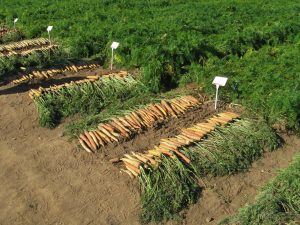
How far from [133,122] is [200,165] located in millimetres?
1773

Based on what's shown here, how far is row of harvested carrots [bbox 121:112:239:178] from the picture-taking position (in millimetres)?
6371

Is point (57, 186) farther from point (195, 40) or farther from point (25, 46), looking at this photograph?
point (25, 46)

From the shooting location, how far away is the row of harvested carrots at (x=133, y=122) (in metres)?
7.21

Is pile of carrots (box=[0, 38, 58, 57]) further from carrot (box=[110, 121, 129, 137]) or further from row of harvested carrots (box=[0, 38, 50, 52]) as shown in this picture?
carrot (box=[110, 121, 129, 137])

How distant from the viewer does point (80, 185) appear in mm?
6266

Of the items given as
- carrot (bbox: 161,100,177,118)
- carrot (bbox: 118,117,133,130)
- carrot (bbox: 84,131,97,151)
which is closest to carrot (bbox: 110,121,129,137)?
carrot (bbox: 118,117,133,130)

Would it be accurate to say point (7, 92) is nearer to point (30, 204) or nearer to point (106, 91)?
point (106, 91)

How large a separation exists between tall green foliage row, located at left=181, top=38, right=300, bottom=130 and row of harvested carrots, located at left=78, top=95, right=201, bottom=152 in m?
0.93

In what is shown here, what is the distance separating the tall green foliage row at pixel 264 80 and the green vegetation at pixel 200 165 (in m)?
0.47

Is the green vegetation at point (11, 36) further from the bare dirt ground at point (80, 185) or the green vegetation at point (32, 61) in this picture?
the bare dirt ground at point (80, 185)

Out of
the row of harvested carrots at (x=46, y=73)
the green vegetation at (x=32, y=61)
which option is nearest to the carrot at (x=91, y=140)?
the row of harvested carrots at (x=46, y=73)

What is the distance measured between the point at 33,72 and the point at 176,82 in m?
3.67

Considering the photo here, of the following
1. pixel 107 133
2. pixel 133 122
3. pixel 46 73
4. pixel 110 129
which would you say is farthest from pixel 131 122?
pixel 46 73

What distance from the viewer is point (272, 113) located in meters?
7.61
